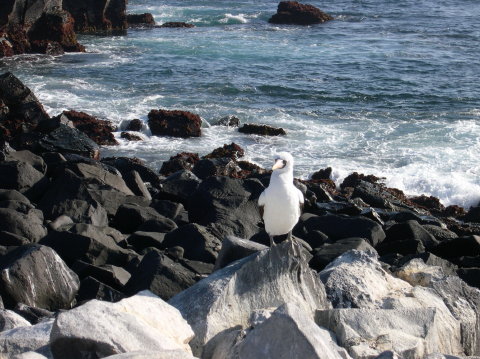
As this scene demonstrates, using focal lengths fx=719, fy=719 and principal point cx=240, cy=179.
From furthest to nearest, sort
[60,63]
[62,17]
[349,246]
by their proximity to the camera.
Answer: [62,17] → [60,63] → [349,246]

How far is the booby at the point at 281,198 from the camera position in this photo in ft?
24.0

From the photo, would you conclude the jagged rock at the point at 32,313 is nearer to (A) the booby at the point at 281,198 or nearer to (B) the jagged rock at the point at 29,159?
(A) the booby at the point at 281,198

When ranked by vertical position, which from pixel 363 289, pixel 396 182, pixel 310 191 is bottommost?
pixel 396 182

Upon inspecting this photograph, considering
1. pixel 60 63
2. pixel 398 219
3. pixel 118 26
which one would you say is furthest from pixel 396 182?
pixel 118 26

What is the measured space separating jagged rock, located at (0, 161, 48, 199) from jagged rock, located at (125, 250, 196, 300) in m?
4.18

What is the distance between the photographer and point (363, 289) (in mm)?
7129

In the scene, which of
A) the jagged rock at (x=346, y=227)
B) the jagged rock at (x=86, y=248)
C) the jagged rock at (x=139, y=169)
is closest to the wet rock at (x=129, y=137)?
the jagged rock at (x=139, y=169)

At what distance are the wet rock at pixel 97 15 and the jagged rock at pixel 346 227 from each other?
27.5m

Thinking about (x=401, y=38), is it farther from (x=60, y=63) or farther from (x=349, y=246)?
(x=349, y=246)

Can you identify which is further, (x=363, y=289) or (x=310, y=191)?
(x=310, y=191)

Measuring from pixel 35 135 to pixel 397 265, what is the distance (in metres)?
9.27

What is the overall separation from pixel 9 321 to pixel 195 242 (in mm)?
3359

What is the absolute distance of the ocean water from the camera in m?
17.6

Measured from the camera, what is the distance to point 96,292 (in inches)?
303
